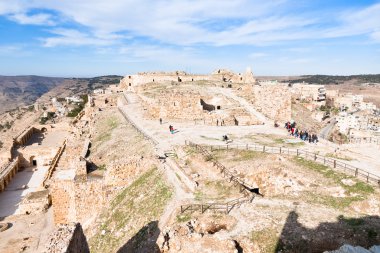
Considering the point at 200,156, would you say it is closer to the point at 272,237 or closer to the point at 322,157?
the point at 322,157

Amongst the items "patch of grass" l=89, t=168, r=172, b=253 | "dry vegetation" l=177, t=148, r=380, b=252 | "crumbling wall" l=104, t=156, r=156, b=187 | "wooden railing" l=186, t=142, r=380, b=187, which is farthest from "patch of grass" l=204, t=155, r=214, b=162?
"crumbling wall" l=104, t=156, r=156, b=187

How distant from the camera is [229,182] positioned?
17062 millimetres

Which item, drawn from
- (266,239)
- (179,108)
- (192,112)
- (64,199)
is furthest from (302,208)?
(179,108)

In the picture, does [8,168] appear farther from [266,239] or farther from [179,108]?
[266,239]

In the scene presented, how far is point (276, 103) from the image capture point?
3431 cm

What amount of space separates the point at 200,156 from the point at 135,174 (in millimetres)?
4318

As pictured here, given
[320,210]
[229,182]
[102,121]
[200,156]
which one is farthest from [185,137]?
[102,121]

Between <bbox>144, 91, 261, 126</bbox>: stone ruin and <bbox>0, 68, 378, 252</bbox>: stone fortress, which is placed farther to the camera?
<bbox>144, 91, 261, 126</bbox>: stone ruin

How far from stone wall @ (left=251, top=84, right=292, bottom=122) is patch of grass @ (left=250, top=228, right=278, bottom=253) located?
74.5ft

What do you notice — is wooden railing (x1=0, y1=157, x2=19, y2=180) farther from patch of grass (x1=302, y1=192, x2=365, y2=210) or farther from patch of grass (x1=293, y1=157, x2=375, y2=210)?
patch of grass (x1=293, y1=157, x2=375, y2=210)

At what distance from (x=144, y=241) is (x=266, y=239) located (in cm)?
519

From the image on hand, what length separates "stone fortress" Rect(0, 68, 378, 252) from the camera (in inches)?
770

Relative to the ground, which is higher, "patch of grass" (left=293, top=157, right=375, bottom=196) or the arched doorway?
"patch of grass" (left=293, top=157, right=375, bottom=196)

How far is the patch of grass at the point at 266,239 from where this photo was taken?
1145cm
